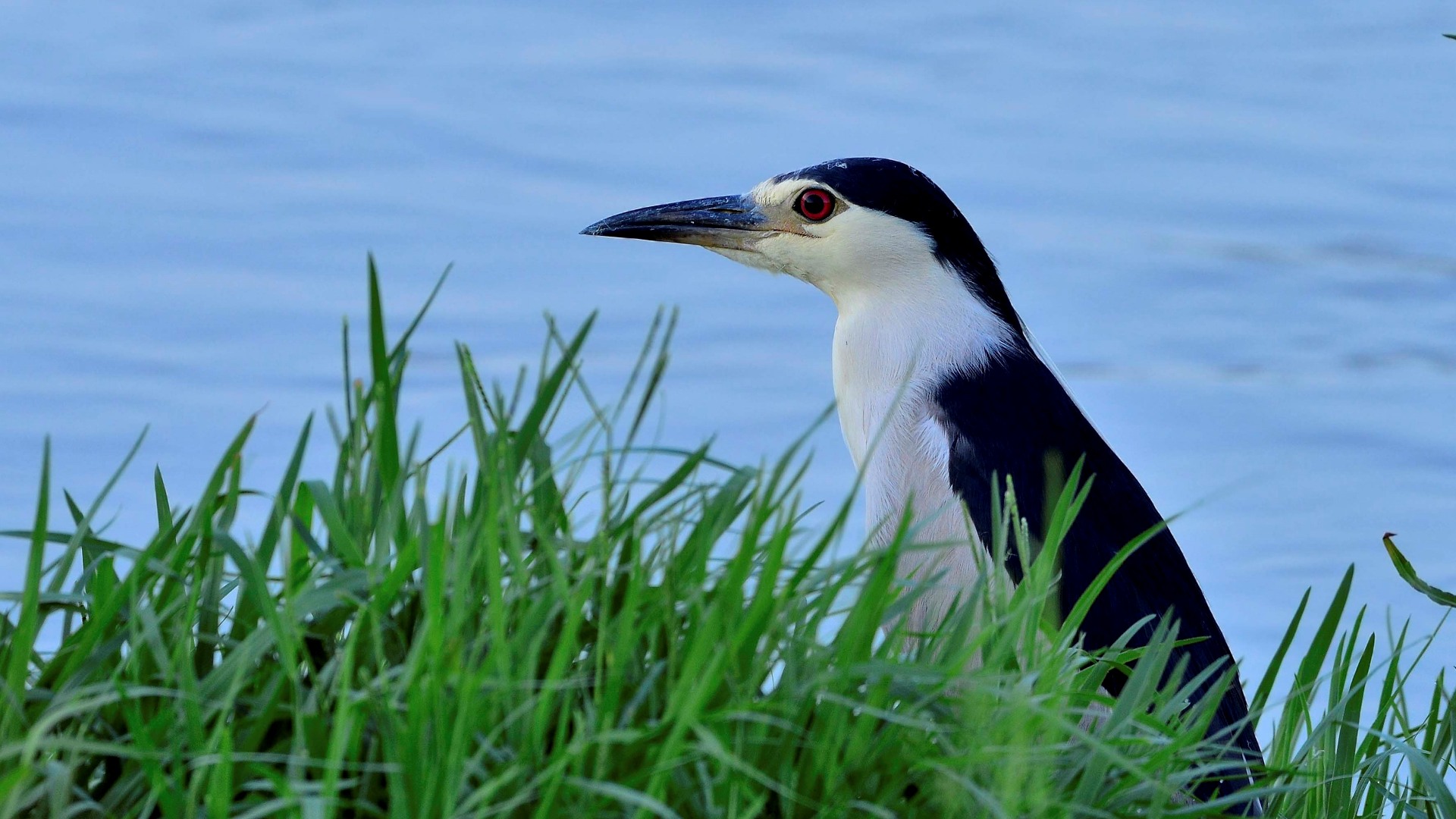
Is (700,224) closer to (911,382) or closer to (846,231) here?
(846,231)

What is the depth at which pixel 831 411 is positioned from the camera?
1732mm

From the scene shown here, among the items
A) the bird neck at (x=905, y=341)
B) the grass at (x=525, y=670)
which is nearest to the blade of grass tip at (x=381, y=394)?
the grass at (x=525, y=670)

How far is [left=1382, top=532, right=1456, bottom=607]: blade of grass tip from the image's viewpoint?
7.92ft

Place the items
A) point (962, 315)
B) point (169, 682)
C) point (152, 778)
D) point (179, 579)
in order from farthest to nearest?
point (962, 315) → point (179, 579) → point (169, 682) → point (152, 778)

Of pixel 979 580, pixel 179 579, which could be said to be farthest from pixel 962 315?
pixel 179 579

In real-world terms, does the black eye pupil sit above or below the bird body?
above

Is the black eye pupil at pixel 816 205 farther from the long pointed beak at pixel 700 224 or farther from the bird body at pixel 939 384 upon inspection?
the long pointed beak at pixel 700 224

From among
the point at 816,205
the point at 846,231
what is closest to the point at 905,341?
the point at 846,231

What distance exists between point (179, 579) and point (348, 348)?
306 mm

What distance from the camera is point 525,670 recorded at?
5.40 ft

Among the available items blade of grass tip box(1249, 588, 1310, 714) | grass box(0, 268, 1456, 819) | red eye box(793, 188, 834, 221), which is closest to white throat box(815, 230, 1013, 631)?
red eye box(793, 188, 834, 221)

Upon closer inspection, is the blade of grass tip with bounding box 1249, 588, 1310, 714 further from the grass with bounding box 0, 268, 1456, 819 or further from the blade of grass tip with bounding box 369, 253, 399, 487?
the blade of grass tip with bounding box 369, 253, 399, 487

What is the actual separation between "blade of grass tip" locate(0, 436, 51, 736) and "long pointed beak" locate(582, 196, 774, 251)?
274cm

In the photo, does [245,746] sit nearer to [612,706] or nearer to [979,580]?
[612,706]
